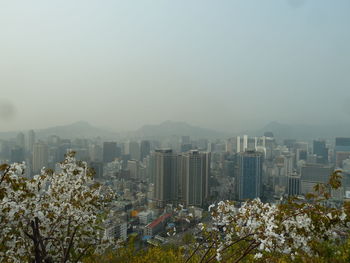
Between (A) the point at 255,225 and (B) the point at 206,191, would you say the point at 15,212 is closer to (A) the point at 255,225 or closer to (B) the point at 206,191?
(A) the point at 255,225

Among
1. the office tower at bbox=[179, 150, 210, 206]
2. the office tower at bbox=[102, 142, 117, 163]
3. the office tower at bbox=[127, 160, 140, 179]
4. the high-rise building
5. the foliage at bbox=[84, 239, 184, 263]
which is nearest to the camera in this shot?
the foliage at bbox=[84, 239, 184, 263]

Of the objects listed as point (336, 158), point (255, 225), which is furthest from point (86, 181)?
point (336, 158)

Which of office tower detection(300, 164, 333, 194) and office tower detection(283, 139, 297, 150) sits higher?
office tower detection(283, 139, 297, 150)

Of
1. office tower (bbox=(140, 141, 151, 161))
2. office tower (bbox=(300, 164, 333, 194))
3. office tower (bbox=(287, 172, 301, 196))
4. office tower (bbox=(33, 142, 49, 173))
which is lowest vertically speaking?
office tower (bbox=(287, 172, 301, 196))

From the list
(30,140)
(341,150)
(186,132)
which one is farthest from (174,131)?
(30,140)

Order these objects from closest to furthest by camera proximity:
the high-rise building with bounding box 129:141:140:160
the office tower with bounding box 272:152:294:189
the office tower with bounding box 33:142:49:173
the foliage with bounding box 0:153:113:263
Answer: the foliage with bounding box 0:153:113:263, the office tower with bounding box 33:142:49:173, the office tower with bounding box 272:152:294:189, the high-rise building with bounding box 129:141:140:160

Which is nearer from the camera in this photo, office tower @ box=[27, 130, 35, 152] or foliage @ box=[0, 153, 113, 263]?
foliage @ box=[0, 153, 113, 263]

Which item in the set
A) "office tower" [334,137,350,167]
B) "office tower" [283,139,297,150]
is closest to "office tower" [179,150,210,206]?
"office tower" [334,137,350,167]

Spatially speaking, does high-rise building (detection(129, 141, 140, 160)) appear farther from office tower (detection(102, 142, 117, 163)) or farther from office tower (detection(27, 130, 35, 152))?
office tower (detection(27, 130, 35, 152))
